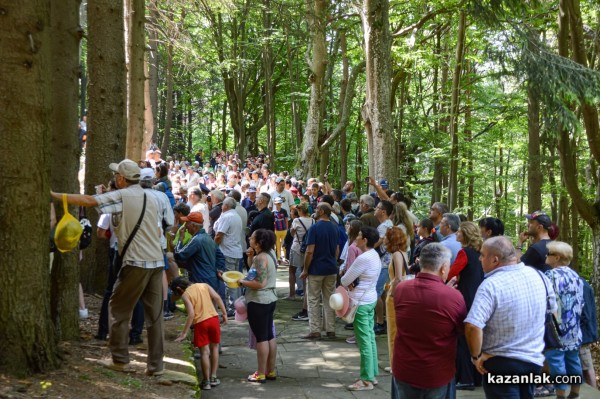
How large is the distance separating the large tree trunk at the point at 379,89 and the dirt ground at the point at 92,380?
745 cm

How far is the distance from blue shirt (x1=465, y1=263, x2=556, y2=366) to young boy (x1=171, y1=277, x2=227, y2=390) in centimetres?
361

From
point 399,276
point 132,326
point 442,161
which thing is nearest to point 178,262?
point 132,326

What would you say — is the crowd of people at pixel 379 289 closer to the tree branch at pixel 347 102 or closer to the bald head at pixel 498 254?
the bald head at pixel 498 254

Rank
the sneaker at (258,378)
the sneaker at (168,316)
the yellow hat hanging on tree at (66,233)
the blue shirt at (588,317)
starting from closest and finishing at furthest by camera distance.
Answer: the yellow hat hanging on tree at (66,233), the blue shirt at (588,317), the sneaker at (258,378), the sneaker at (168,316)

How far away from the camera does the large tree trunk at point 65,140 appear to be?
7.08 meters

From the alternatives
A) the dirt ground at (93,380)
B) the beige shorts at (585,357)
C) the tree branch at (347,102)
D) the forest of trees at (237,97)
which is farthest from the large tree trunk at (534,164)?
the dirt ground at (93,380)

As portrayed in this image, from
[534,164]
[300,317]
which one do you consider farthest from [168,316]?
[534,164]

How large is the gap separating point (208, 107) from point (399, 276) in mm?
41136

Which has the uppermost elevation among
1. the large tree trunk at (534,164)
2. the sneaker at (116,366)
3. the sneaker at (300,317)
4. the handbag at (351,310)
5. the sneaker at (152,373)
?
the large tree trunk at (534,164)

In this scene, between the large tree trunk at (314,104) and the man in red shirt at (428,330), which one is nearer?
the man in red shirt at (428,330)

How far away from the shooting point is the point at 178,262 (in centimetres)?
883

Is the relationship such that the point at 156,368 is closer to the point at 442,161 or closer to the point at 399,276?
the point at 399,276

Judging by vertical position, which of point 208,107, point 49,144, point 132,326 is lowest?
point 132,326

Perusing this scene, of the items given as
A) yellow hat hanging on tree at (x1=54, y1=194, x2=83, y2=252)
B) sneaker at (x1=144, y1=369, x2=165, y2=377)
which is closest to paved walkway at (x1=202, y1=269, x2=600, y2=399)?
sneaker at (x1=144, y1=369, x2=165, y2=377)
